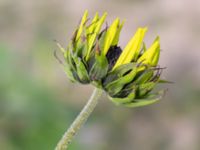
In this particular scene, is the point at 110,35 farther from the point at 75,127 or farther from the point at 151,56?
the point at 75,127

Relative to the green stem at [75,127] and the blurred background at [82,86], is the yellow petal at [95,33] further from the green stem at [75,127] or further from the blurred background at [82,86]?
the blurred background at [82,86]

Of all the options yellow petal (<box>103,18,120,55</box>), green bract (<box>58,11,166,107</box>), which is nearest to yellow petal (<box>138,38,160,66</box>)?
green bract (<box>58,11,166,107</box>)

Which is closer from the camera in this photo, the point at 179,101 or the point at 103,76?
the point at 103,76

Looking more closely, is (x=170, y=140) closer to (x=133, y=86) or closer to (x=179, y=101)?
(x=179, y=101)

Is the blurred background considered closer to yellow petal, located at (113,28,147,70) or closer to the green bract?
the green bract

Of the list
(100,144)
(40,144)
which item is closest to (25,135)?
(40,144)

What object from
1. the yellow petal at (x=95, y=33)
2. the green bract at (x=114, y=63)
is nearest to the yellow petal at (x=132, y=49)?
the green bract at (x=114, y=63)
